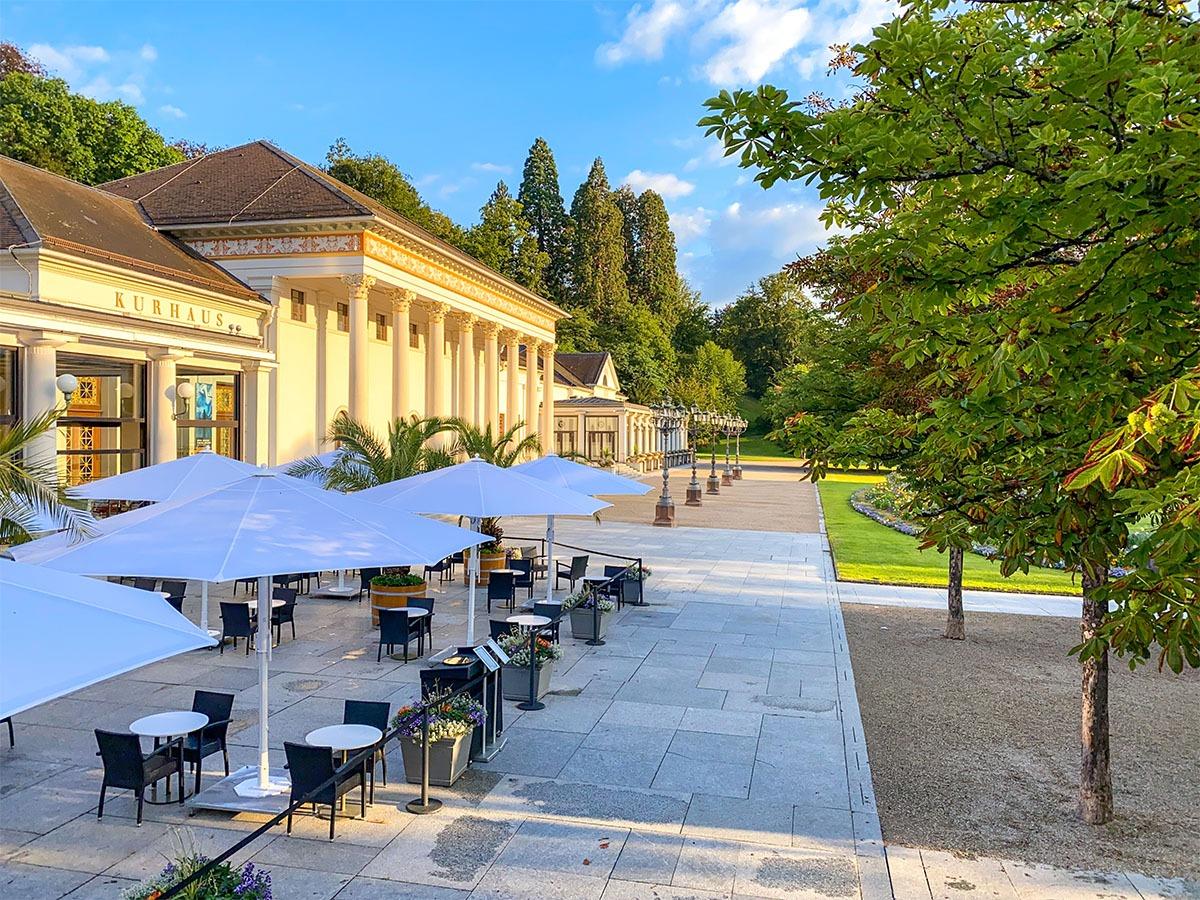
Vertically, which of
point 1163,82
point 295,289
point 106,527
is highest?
point 295,289

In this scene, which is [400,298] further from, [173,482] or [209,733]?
[209,733]

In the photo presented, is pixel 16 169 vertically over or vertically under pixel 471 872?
over

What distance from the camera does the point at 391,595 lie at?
50.3 feet

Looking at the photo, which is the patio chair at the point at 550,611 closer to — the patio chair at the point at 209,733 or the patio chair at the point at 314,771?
the patio chair at the point at 209,733

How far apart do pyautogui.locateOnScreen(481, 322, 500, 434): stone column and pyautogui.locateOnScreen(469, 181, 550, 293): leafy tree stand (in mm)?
24443

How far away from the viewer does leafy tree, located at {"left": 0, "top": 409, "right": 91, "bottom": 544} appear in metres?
9.37

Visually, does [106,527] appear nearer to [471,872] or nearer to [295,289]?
[471,872]

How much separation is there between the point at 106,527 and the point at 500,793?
15.2ft

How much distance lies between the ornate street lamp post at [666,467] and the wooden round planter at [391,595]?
1954 cm

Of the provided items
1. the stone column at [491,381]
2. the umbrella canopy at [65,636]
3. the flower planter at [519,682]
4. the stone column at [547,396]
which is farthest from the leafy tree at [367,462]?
the stone column at [547,396]

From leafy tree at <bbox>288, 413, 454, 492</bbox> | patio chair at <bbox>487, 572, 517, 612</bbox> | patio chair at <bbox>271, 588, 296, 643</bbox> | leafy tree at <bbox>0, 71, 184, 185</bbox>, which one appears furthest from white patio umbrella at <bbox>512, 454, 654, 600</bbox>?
leafy tree at <bbox>0, 71, 184, 185</bbox>

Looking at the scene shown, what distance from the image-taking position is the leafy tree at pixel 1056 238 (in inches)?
160

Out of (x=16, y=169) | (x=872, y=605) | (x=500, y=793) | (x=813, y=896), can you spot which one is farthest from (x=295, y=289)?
(x=813, y=896)

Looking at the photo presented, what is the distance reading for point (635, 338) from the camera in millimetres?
99500
